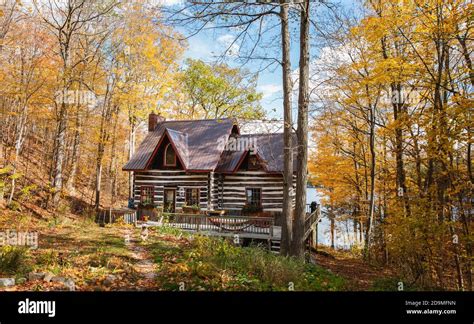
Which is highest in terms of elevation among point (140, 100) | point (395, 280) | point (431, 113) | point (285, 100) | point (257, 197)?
point (140, 100)

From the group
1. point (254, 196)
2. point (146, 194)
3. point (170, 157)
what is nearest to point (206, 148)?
point (170, 157)

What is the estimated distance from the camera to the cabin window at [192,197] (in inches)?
730

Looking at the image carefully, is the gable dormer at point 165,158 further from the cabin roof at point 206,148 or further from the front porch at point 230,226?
the front porch at point 230,226

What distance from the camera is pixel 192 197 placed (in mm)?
18672

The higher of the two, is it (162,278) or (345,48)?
(345,48)

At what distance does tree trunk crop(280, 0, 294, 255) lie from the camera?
814 cm

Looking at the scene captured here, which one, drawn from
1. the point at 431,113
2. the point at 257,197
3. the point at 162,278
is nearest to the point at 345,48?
the point at 431,113

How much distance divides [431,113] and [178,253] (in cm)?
815

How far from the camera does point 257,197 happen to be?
18609 millimetres

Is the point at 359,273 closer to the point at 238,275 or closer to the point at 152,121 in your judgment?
the point at 238,275

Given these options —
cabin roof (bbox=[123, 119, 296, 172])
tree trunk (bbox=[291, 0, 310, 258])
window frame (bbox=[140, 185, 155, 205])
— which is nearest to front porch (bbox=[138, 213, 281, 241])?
cabin roof (bbox=[123, 119, 296, 172])
